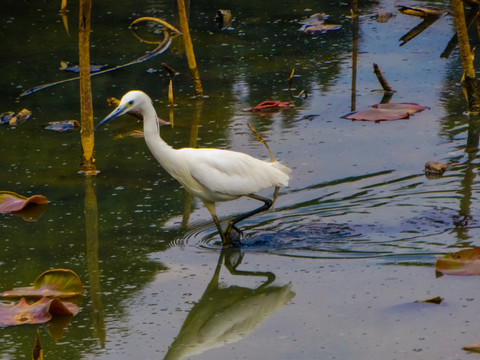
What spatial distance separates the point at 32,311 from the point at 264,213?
2.09 meters

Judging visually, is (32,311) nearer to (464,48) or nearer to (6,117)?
(6,117)

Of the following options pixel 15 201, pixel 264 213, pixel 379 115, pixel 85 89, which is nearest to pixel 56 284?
pixel 15 201

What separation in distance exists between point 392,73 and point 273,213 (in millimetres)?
3826

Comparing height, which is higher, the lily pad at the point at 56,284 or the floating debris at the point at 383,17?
the lily pad at the point at 56,284

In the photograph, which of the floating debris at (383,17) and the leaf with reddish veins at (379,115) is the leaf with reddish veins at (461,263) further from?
the floating debris at (383,17)

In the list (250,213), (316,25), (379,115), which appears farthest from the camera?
(316,25)

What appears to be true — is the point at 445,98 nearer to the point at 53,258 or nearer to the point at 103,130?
the point at 103,130

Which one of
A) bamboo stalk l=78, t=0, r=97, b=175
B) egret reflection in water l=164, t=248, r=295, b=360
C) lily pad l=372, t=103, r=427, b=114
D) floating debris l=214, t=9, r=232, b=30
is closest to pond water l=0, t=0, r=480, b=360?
egret reflection in water l=164, t=248, r=295, b=360

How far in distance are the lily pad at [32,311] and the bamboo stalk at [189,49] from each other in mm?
4264

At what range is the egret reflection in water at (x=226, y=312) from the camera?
15.8 ft

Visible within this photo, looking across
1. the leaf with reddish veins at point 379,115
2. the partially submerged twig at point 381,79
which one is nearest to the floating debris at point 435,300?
the leaf with reddish veins at point 379,115

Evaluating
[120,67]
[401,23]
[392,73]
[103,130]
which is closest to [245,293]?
[103,130]

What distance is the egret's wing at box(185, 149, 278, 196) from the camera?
5891mm

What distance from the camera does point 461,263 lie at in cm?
530
